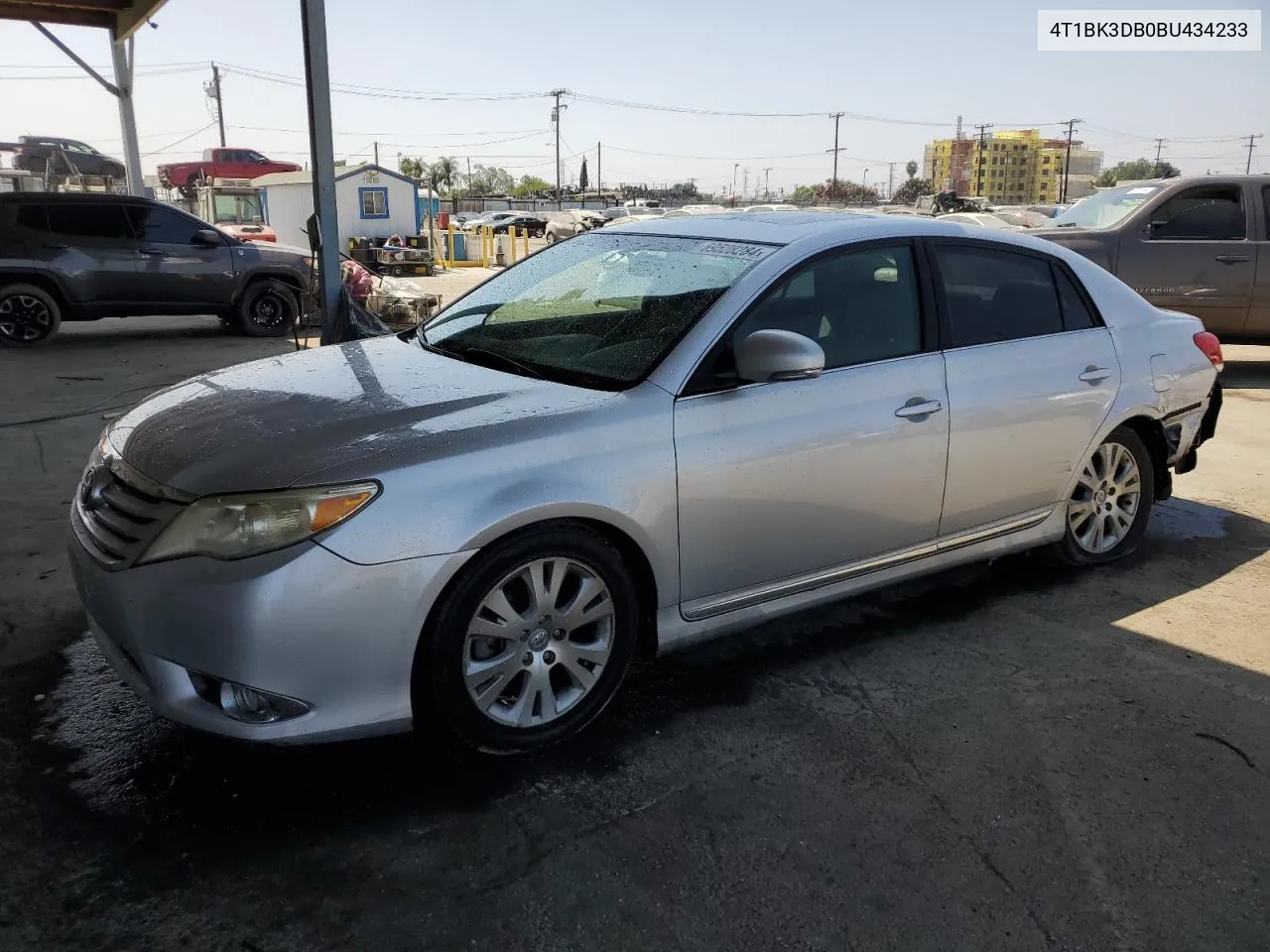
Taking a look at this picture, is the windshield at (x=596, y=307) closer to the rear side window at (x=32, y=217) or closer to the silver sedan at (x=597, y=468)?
the silver sedan at (x=597, y=468)

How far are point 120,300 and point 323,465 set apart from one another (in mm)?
9954

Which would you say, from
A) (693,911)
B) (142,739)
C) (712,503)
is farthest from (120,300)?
(693,911)

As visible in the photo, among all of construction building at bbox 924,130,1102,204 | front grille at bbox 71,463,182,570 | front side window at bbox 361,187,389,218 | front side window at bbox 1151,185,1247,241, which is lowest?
front grille at bbox 71,463,182,570

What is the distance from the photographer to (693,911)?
89.4 inches

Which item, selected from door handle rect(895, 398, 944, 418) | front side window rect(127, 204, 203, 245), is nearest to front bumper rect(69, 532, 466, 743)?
door handle rect(895, 398, 944, 418)

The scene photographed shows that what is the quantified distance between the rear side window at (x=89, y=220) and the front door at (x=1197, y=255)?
10.5 meters

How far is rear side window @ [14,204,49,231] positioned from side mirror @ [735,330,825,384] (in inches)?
402

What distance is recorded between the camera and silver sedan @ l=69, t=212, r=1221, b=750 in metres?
2.50

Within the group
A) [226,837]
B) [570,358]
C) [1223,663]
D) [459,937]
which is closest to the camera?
[459,937]

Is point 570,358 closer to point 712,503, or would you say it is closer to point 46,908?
point 712,503

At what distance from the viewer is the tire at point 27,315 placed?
10.5 m

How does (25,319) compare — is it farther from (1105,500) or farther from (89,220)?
(1105,500)

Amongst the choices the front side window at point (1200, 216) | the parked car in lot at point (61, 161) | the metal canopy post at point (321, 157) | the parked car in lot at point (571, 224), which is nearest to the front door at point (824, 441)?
the metal canopy post at point (321, 157)

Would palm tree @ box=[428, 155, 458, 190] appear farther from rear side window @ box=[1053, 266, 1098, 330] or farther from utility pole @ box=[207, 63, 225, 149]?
rear side window @ box=[1053, 266, 1098, 330]
